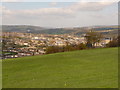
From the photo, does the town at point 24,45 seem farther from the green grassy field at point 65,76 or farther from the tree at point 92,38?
the green grassy field at point 65,76

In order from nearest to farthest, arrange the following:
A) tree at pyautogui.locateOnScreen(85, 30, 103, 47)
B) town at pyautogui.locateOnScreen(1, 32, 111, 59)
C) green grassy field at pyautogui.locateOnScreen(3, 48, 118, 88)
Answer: green grassy field at pyautogui.locateOnScreen(3, 48, 118, 88)
town at pyautogui.locateOnScreen(1, 32, 111, 59)
tree at pyautogui.locateOnScreen(85, 30, 103, 47)

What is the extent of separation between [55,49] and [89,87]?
110ft

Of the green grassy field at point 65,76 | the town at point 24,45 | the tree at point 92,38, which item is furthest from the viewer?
the tree at point 92,38

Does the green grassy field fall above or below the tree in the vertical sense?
below

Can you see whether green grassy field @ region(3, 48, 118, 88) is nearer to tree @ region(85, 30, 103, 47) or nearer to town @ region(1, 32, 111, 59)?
town @ region(1, 32, 111, 59)

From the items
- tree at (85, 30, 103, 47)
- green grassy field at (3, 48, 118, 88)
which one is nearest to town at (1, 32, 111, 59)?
tree at (85, 30, 103, 47)

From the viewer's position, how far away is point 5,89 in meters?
9.57

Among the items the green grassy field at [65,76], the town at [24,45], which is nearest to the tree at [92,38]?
the town at [24,45]

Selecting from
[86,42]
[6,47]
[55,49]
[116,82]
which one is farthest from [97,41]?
[116,82]

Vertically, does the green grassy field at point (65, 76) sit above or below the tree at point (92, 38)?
below

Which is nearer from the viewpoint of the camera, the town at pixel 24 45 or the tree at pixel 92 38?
the town at pixel 24 45

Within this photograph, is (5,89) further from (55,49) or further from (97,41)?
(97,41)

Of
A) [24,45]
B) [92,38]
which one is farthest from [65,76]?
[24,45]

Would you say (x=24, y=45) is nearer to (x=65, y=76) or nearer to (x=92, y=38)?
(x=92, y=38)
